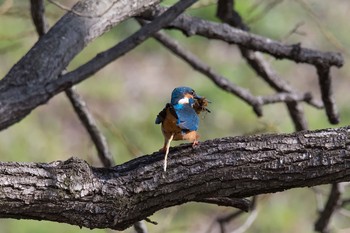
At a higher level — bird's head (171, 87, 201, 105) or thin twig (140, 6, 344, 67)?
thin twig (140, 6, 344, 67)

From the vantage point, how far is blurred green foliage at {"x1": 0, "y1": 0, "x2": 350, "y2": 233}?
5.56 meters

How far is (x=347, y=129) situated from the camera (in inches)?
88.4

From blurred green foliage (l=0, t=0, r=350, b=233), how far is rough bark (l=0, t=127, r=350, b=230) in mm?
2934

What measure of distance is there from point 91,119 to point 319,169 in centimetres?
160

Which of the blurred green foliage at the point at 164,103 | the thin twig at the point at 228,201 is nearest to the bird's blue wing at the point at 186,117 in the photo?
the thin twig at the point at 228,201

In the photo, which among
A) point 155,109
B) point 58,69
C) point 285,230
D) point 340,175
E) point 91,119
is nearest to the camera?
point 340,175

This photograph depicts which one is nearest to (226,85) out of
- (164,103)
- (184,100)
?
(184,100)

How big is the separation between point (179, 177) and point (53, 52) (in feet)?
2.89

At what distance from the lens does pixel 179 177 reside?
84.5 inches

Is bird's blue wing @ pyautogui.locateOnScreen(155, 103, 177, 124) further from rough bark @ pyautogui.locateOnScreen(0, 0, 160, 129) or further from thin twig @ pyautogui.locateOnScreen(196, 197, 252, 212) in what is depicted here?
rough bark @ pyautogui.locateOnScreen(0, 0, 160, 129)

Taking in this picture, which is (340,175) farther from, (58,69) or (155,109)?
(155,109)

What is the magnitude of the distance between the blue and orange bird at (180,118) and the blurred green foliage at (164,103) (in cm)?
302

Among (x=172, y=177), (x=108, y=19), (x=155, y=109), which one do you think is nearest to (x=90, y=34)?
(x=108, y=19)

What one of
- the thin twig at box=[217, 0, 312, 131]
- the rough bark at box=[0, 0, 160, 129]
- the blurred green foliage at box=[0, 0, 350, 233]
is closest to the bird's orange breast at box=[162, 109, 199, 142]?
the rough bark at box=[0, 0, 160, 129]
